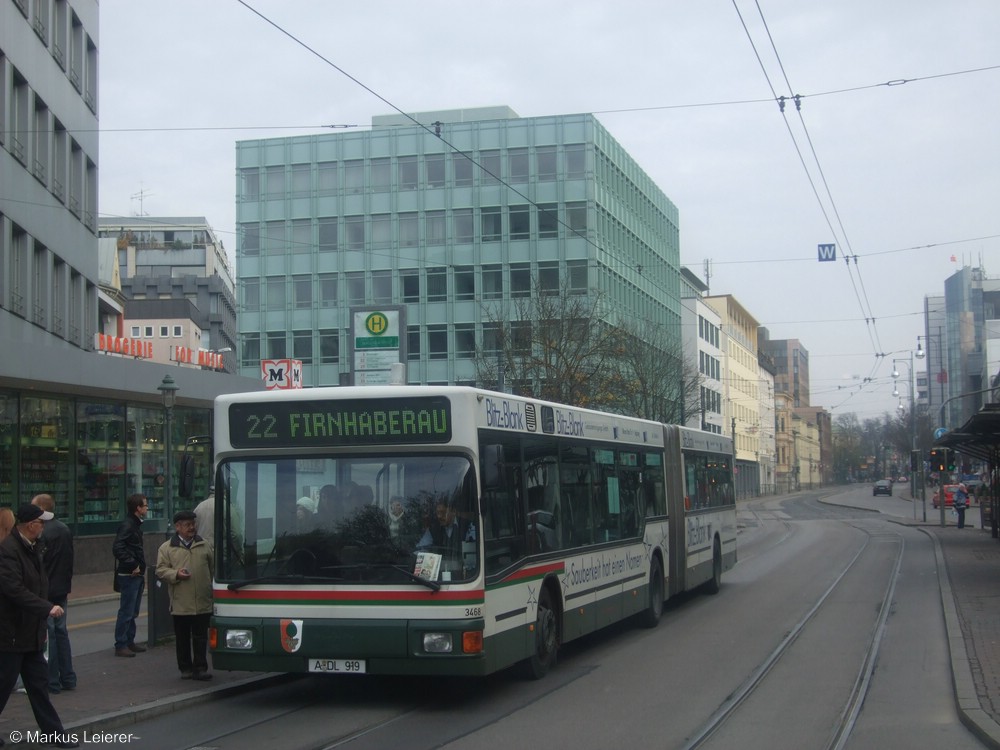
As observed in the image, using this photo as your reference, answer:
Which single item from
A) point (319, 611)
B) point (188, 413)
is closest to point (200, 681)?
point (319, 611)

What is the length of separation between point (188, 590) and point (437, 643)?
2880 millimetres

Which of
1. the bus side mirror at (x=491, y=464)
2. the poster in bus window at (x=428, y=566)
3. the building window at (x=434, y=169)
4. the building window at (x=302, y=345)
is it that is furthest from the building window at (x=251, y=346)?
the poster in bus window at (x=428, y=566)

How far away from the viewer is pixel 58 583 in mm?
10445

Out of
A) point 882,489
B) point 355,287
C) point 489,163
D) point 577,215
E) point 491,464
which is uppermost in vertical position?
point 489,163

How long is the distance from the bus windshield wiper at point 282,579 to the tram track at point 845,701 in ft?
10.8

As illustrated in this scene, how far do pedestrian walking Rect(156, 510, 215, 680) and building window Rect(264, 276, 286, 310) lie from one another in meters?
54.3

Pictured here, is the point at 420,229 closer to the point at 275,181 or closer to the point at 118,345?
the point at 275,181

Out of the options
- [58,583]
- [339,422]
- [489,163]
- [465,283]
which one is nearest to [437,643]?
[339,422]

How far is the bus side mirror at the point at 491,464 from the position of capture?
34.7ft

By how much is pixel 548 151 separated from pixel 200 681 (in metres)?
53.7

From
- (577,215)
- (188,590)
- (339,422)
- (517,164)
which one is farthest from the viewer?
(517,164)

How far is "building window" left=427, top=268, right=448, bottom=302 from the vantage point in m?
63.9

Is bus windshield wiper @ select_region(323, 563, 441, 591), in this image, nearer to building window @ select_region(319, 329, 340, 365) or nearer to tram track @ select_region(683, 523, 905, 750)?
tram track @ select_region(683, 523, 905, 750)

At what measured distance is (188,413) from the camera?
34.3 metres
